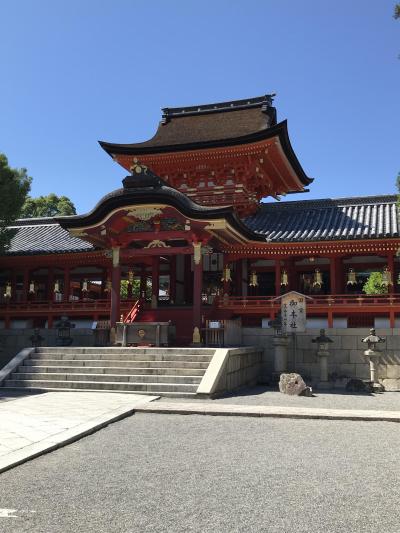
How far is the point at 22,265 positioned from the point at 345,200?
14.7 meters

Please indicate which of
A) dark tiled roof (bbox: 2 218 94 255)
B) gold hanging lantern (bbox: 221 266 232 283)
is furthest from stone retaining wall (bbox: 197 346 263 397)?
dark tiled roof (bbox: 2 218 94 255)

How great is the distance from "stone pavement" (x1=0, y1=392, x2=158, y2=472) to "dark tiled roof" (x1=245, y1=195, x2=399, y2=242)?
33.3 feet

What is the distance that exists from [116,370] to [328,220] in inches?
440

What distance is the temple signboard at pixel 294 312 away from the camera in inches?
671

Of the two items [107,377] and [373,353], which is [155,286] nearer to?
[107,377]

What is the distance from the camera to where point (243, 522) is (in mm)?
4680

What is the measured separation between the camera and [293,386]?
13859mm

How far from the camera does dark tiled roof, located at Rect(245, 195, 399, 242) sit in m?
19.2

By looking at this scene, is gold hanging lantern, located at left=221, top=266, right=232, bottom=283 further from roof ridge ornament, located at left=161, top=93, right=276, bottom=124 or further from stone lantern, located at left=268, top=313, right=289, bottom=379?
roof ridge ornament, located at left=161, top=93, right=276, bottom=124

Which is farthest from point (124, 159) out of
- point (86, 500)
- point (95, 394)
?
point (86, 500)

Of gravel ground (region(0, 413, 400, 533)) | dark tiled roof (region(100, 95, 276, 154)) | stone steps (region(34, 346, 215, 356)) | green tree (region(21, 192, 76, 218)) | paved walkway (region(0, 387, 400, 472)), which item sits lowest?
gravel ground (region(0, 413, 400, 533))

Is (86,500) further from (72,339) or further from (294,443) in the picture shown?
(72,339)

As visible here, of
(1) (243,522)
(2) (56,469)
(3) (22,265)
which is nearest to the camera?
(1) (243,522)

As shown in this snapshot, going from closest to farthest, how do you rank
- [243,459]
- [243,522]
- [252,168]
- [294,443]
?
[243,522]
[243,459]
[294,443]
[252,168]
